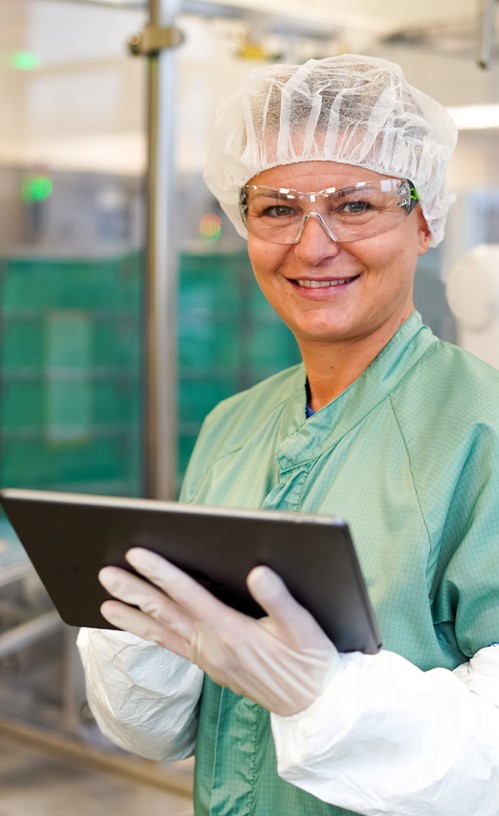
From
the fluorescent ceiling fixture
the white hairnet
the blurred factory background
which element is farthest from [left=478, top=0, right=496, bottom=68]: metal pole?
the white hairnet

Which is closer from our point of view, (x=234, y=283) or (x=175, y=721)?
(x=175, y=721)

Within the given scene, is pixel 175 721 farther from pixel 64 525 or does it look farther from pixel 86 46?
pixel 86 46

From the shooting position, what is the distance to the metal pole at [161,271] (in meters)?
2.83

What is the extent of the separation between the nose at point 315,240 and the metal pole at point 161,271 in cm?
176

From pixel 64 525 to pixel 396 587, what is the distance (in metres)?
A: 0.33

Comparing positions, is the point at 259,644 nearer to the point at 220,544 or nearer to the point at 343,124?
the point at 220,544

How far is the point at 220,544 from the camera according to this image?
0.94 metres

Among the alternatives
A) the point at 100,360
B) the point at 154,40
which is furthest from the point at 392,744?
the point at 100,360

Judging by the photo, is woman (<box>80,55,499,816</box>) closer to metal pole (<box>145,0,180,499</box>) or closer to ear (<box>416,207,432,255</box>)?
ear (<box>416,207,432,255</box>)

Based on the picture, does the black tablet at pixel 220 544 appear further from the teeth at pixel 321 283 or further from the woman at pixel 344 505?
the teeth at pixel 321 283

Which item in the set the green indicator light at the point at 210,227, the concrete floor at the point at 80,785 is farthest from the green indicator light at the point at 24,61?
the concrete floor at the point at 80,785

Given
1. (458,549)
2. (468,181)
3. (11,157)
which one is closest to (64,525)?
(458,549)

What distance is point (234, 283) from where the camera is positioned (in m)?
3.08

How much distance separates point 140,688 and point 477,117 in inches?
54.5
